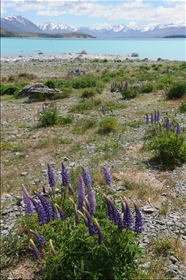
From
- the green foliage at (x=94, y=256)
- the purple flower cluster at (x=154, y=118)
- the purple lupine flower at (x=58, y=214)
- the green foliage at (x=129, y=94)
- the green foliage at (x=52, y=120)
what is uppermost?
the green foliage at (x=129, y=94)

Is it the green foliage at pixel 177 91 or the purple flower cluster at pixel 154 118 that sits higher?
the green foliage at pixel 177 91

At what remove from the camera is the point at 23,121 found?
53.2ft

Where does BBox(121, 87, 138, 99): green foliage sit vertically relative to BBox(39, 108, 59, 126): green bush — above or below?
above

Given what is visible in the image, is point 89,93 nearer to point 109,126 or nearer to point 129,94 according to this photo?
point 129,94

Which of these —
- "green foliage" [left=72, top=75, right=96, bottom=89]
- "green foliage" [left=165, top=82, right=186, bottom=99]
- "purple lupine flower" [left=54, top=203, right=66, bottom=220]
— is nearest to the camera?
"purple lupine flower" [left=54, top=203, right=66, bottom=220]

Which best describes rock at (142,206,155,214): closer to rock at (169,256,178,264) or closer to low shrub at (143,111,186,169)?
rock at (169,256,178,264)

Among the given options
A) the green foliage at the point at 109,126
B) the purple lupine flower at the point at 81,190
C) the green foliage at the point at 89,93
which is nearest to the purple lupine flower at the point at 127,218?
the purple lupine flower at the point at 81,190

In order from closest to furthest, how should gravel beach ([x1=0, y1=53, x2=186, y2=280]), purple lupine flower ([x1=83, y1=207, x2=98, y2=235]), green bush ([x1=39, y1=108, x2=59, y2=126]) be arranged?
purple lupine flower ([x1=83, y1=207, x2=98, y2=235]), gravel beach ([x1=0, y1=53, x2=186, y2=280]), green bush ([x1=39, y1=108, x2=59, y2=126])

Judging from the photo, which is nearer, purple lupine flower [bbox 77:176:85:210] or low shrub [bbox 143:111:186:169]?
purple lupine flower [bbox 77:176:85:210]

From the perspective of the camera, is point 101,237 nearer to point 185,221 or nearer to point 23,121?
point 185,221

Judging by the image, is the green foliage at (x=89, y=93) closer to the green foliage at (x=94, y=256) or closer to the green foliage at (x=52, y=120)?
the green foliage at (x=52, y=120)

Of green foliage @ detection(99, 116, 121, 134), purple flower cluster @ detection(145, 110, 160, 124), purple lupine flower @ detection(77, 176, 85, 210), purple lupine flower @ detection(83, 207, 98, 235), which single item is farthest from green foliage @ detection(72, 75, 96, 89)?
purple lupine flower @ detection(83, 207, 98, 235)

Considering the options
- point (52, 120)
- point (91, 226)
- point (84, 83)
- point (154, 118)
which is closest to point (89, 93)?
point (84, 83)

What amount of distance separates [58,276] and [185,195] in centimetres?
378
